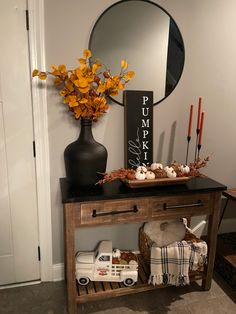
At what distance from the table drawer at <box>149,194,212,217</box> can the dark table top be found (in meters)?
0.05

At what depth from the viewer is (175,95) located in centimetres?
188

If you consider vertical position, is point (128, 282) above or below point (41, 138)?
below

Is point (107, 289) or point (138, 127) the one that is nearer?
point (107, 289)

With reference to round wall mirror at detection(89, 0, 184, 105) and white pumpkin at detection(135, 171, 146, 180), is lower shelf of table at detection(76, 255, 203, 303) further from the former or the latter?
round wall mirror at detection(89, 0, 184, 105)

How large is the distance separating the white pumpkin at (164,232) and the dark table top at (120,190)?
0.32m

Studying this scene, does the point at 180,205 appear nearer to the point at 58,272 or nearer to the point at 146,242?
the point at 146,242

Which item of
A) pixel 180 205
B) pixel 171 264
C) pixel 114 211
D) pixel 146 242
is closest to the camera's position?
pixel 114 211

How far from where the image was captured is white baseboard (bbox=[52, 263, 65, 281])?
1.88m

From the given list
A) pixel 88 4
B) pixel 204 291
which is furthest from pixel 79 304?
pixel 88 4

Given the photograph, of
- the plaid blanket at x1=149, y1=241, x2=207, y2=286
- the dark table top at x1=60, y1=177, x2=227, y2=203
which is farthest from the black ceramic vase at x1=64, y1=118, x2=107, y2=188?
the plaid blanket at x1=149, y1=241, x2=207, y2=286

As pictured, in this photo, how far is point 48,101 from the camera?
1.63 meters

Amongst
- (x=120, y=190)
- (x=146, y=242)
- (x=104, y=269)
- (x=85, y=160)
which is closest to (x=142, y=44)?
(x=85, y=160)

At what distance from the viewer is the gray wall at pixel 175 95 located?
62.7 inches

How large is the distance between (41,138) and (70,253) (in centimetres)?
74
